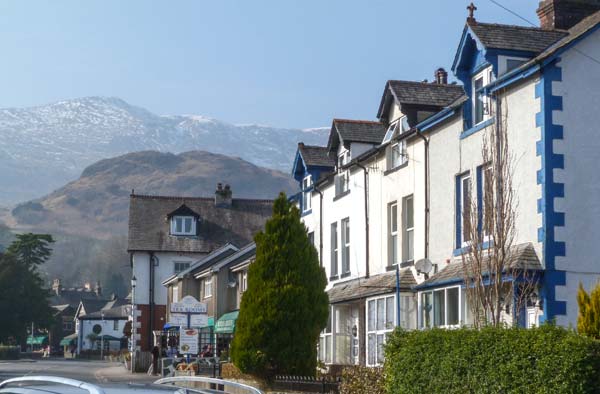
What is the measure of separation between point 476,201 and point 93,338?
115m

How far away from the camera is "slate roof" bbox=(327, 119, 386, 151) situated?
3316 centimetres

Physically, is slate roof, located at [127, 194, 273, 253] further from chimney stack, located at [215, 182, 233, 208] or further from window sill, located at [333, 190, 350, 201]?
window sill, located at [333, 190, 350, 201]

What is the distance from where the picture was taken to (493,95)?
22781mm

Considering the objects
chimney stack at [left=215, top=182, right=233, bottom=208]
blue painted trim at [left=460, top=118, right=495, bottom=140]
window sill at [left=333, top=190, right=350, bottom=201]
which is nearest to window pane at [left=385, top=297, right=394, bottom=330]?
blue painted trim at [left=460, top=118, right=495, bottom=140]

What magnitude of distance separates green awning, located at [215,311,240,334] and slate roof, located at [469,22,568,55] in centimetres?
3146

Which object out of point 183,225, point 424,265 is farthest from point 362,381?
point 183,225

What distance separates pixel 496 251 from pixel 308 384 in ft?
22.0

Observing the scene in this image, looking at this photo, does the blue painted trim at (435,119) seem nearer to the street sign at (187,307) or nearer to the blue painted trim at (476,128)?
the blue painted trim at (476,128)

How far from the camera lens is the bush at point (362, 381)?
71.2 feet

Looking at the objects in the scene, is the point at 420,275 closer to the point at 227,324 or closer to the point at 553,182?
the point at 553,182

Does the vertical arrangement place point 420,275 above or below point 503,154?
below

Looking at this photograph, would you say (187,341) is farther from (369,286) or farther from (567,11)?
Result: (567,11)

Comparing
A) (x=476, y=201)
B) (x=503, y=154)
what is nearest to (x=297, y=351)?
(x=476, y=201)

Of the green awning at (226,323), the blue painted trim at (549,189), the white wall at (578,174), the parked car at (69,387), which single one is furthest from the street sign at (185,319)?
the parked car at (69,387)
